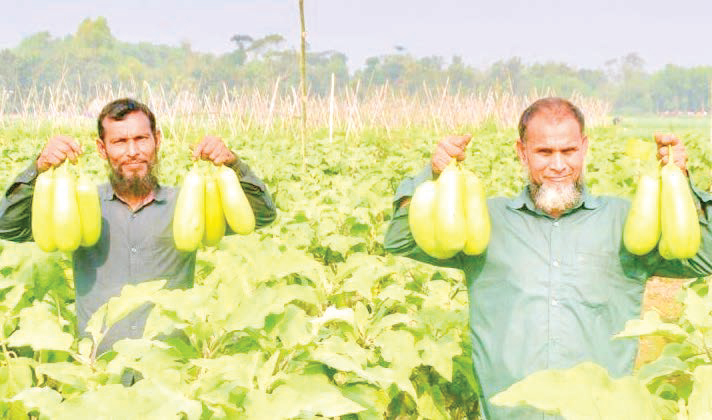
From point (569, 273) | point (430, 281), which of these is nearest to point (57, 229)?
point (569, 273)

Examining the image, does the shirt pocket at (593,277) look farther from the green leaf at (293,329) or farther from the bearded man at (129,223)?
the bearded man at (129,223)

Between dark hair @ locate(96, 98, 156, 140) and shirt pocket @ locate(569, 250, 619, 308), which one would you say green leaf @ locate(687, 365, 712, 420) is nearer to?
shirt pocket @ locate(569, 250, 619, 308)

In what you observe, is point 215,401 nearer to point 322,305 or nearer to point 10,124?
point 322,305

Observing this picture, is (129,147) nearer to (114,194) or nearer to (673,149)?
(114,194)

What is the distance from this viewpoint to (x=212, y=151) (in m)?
2.97

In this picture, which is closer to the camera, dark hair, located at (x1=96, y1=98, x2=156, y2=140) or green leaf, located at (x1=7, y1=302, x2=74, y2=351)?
green leaf, located at (x1=7, y1=302, x2=74, y2=351)

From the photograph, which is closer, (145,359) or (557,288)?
(145,359)

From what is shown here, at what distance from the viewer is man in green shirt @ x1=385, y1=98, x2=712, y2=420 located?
286 centimetres

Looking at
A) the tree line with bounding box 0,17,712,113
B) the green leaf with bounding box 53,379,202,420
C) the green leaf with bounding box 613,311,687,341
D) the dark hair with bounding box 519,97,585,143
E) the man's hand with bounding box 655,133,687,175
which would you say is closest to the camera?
the green leaf with bounding box 53,379,202,420

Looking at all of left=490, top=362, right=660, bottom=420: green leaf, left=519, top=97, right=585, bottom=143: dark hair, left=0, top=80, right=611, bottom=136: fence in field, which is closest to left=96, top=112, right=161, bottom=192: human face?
left=519, top=97, right=585, bottom=143: dark hair

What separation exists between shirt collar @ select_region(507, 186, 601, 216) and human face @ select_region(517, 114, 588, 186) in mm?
78

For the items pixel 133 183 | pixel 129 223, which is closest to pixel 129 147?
pixel 133 183

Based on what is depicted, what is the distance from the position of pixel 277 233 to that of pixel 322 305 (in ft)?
8.32

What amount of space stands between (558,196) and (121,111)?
1.69m
